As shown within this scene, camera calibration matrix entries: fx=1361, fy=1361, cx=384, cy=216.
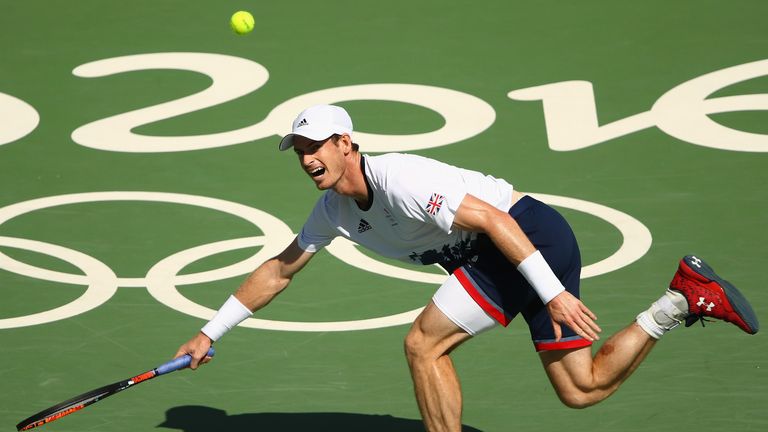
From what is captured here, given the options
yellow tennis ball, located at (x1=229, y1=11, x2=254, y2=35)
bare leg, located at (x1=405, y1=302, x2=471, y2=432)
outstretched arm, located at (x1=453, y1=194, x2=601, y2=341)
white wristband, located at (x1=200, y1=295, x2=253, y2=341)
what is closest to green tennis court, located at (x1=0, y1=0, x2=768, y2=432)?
yellow tennis ball, located at (x1=229, y1=11, x2=254, y2=35)

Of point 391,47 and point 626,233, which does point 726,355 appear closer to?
point 626,233

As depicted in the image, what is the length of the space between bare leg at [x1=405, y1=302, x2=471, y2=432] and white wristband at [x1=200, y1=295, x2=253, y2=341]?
995mm

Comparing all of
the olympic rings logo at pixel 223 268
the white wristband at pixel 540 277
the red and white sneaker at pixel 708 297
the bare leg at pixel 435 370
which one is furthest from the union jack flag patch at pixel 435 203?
the olympic rings logo at pixel 223 268

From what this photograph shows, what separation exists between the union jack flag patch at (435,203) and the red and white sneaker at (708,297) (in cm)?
146

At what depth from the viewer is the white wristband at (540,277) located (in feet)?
21.4

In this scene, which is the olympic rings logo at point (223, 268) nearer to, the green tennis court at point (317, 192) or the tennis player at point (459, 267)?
the green tennis court at point (317, 192)

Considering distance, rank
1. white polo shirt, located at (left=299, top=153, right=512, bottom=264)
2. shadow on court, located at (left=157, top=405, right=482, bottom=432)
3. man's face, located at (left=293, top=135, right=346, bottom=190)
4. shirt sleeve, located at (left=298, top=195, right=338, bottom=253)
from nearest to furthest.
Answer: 1. white polo shirt, located at (left=299, top=153, right=512, bottom=264)
2. man's face, located at (left=293, top=135, right=346, bottom=190)
3. shirt sleeve, located at (left=298, top=195, right=338, bottom=253)
4. shadow on court, located at (left=157, top=405, right=482, bottom=432)

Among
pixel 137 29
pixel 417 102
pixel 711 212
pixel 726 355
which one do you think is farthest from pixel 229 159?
pixel 726 355

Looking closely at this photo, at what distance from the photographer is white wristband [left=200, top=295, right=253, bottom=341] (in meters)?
7.25

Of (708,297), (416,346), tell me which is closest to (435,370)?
(416,346)

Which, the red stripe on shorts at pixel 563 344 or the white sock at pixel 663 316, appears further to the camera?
the white sock at pixel 663 316

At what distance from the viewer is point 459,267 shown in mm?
7055

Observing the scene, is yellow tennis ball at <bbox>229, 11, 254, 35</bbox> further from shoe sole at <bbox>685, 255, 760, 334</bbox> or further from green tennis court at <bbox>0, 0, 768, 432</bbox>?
shoe sole at <bbox>685, 255, 760, 334</bbox>

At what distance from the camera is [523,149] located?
37.7 ft
